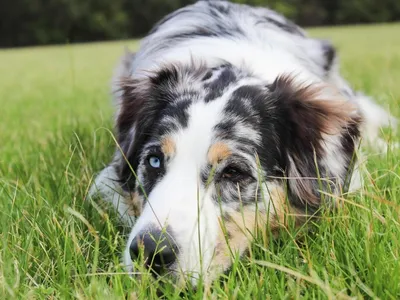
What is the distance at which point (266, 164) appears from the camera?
274cm

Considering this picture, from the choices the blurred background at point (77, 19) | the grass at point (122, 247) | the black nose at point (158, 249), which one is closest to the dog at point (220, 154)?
the black nose at point (158, 249)

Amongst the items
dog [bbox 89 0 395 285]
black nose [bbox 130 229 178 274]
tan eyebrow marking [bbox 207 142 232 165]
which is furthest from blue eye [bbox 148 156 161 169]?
black nose [bbox 130 229 178 274]

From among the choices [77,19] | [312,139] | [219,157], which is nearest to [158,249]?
[219,157]

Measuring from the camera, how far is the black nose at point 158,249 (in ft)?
6.91

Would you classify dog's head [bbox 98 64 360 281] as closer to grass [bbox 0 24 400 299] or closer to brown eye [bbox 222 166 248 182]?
brown eye [bbox 222 166 248 182]

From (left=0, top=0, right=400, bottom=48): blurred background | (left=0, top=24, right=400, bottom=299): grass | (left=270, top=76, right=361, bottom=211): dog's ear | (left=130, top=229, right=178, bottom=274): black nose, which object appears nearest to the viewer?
(left=0, top=24, right=400, bottom=299): grass

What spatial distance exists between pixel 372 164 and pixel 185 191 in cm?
149

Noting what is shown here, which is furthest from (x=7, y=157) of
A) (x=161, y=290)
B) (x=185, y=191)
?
(x=161, y=290)

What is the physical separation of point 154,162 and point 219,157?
336 millimetres

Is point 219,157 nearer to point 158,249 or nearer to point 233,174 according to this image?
point 233,174

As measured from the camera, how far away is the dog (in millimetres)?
2244

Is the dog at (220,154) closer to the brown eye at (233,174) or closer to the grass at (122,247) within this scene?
the brown eye at (233,174)

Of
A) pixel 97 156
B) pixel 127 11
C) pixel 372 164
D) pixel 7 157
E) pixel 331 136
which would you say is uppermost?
pixel 331 136

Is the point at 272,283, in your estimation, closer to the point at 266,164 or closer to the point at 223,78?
the point at 266,164
